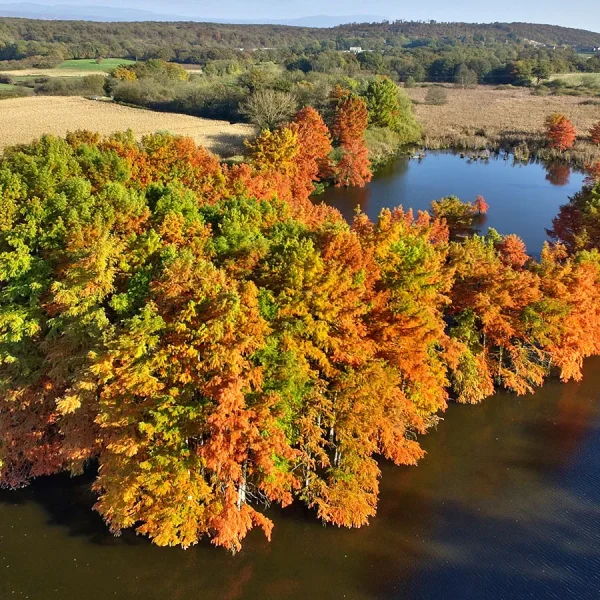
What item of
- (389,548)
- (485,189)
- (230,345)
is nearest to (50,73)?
(485,189)

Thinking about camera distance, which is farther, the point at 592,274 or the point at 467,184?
the point at 467,184

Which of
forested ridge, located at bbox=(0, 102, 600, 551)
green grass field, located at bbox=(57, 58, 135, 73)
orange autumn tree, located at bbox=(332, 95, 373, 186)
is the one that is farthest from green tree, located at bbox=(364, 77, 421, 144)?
green grass field, located at bbox=(57, 58, 135, 73)

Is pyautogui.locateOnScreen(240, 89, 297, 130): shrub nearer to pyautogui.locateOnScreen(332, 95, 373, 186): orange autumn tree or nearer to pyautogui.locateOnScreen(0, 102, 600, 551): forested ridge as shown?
pyautogui.locateOnScreen(332, 95, 373, 186): orange autumn tree

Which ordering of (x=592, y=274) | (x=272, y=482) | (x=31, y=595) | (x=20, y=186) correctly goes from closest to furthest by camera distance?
1. (x=31, y=595)
2. (x=272, y=482)
3. (x=20, y=186)
4. (x=592, y=274)

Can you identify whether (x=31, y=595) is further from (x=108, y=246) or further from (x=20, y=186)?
(x=20, y=186)

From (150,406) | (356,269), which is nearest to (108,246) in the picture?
(150,406)

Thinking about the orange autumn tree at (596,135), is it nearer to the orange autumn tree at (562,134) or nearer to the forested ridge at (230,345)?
the orange autumn tree at (562,134)

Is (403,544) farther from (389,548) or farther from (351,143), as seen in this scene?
(351,143)
